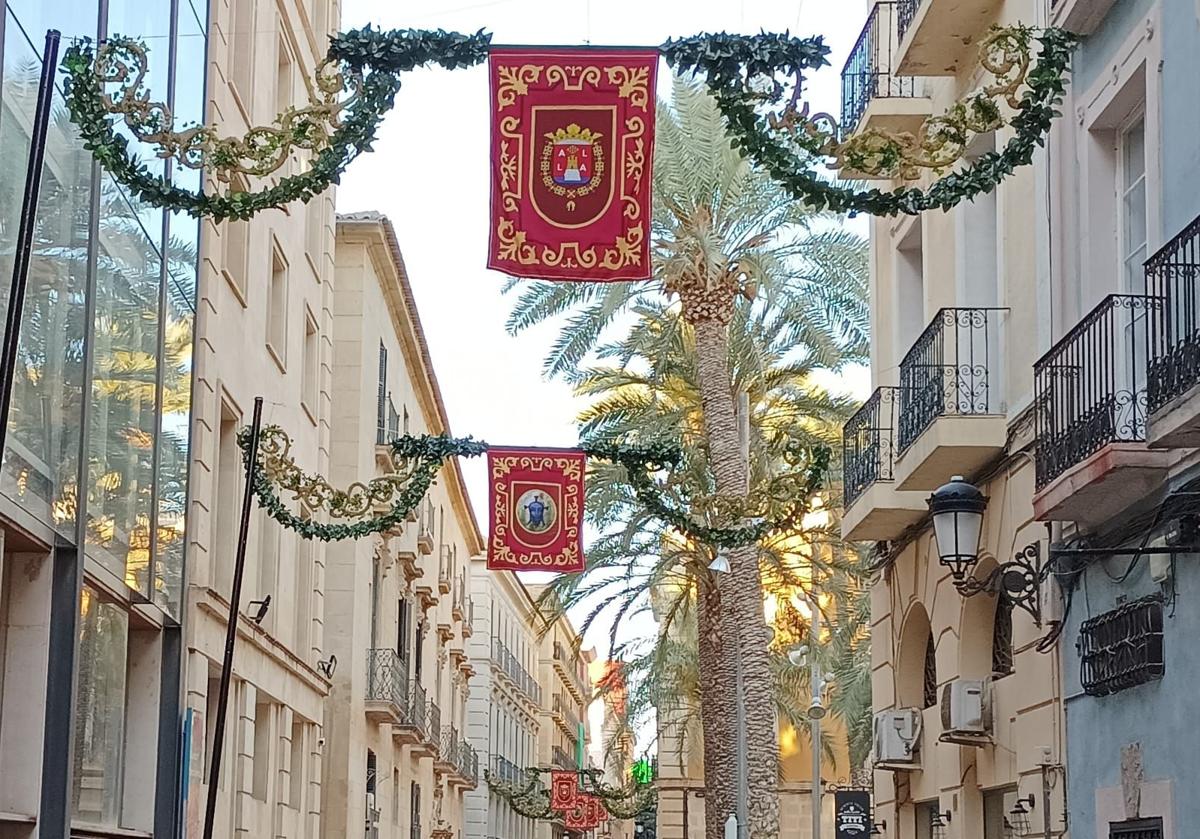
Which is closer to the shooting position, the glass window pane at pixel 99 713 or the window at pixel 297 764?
the glass window pane at pixel 99 713

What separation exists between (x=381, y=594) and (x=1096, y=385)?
26508 millimetres

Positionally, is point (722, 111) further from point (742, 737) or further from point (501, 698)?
point (501, 698)

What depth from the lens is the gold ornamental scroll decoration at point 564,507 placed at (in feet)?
64.8

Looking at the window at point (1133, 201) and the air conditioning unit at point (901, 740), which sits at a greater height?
the window at point (1133, 201)

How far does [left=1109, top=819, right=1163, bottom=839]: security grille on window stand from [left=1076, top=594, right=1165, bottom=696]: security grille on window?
0.82 m

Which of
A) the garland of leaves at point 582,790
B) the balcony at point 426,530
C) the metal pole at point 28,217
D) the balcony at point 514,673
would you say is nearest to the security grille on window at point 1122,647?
the metal pole at point 28,217

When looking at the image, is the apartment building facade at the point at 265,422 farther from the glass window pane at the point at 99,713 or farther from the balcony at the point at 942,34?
the balcony at the point at 942,34

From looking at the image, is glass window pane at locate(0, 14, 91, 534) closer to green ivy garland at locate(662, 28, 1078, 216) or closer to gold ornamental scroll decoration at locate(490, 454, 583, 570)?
green ivy garland at locate(662, 28, 1078, 216)

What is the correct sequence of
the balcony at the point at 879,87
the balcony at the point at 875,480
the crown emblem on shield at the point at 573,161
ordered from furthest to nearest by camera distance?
1. the balcony at the point at 879,87
2. the balcony at the point at 875,480
3. the crown emblem on shield at the point at 573,161

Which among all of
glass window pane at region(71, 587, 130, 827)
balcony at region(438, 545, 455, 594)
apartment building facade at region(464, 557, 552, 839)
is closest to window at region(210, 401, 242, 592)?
glass window pane at region(71, 587, 130, 827)

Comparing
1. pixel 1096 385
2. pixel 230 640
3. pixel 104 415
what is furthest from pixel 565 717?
pixel 1096 385

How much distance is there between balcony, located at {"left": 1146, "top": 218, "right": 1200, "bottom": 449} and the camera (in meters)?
9.73

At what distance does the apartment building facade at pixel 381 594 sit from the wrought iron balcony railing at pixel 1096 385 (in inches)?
791

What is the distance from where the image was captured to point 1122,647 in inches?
476
